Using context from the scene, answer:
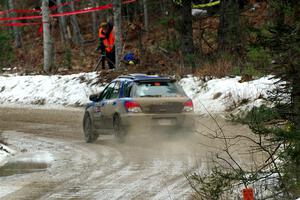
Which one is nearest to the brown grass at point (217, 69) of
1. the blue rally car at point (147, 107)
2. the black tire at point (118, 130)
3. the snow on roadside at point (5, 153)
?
the blue rally car at point (147, 107)

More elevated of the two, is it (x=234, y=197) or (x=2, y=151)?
(x=234, y=197)

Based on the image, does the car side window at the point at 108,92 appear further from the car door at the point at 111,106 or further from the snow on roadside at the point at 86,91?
the snow on roadside at the point at 86,91

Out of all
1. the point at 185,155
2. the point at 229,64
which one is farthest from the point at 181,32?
the point at 185,155

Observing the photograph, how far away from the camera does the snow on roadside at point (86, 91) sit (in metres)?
22.4

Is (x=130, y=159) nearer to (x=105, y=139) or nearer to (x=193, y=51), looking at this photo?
(x=105, y=139)

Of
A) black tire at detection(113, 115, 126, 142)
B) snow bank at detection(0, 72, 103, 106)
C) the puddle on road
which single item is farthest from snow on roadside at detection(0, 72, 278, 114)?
the puddle on road

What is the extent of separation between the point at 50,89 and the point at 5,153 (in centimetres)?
1546

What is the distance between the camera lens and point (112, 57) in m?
31.9

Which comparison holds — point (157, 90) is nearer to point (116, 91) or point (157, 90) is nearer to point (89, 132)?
point (116, 91)

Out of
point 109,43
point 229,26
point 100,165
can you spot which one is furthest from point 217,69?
point 100,165

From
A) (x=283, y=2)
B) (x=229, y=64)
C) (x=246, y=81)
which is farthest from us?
(x=229, y=64)

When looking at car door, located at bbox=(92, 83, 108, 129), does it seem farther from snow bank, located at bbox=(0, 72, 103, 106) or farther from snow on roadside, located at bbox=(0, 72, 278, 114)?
snow bank, located at bbox=(0, 72, 103, 106)

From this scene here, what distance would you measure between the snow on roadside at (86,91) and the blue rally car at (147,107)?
349 cm

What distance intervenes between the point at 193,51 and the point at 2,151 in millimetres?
14349
